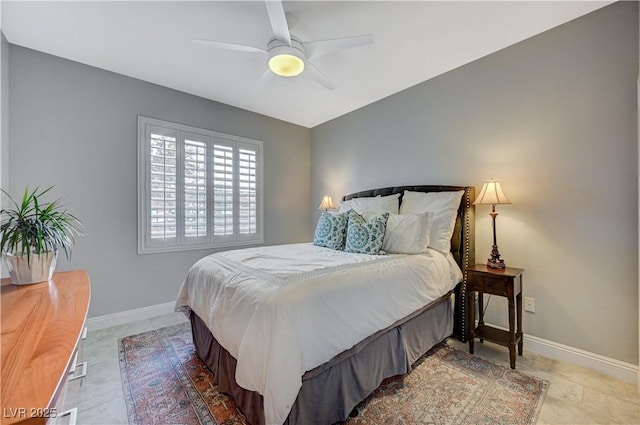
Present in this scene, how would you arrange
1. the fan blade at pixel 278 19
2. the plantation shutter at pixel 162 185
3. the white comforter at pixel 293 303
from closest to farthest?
the white comforter at pixel 293 303, the fan blade at pixel 278 19, the plantation shutter at pixel 162 185

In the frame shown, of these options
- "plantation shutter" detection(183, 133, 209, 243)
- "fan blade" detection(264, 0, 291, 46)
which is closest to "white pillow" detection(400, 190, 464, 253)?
"fan blade" detection(264, 0, 291, 46)

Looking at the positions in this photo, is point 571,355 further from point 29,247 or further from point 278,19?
point 29,247

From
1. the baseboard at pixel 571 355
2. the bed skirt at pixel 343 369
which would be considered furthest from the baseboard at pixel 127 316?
the bed skirt at pixel 343 369

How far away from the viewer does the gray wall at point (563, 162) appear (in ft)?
6.41

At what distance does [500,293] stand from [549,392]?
66 cm

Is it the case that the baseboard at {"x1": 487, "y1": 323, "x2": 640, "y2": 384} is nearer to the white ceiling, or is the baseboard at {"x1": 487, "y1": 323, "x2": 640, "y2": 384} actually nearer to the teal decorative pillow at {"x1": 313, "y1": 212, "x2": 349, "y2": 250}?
the teal decorative pillow at {"x1": 313, "y1": 212, "x2": 349, "y2": 250}

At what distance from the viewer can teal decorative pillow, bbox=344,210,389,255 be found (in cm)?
237

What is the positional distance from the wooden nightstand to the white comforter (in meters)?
0.29

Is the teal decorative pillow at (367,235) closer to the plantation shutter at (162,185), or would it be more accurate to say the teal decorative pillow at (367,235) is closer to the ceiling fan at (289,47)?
the ceiling fan at (289,47)

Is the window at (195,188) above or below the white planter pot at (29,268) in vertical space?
above

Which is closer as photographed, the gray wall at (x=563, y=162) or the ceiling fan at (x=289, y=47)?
the ceiling fan at (x=289, y=47)

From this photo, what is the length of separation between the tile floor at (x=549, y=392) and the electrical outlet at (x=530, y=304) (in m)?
0.36

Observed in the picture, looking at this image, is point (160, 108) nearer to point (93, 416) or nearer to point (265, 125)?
point (265, 125)

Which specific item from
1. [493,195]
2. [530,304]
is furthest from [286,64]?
[530,304]
